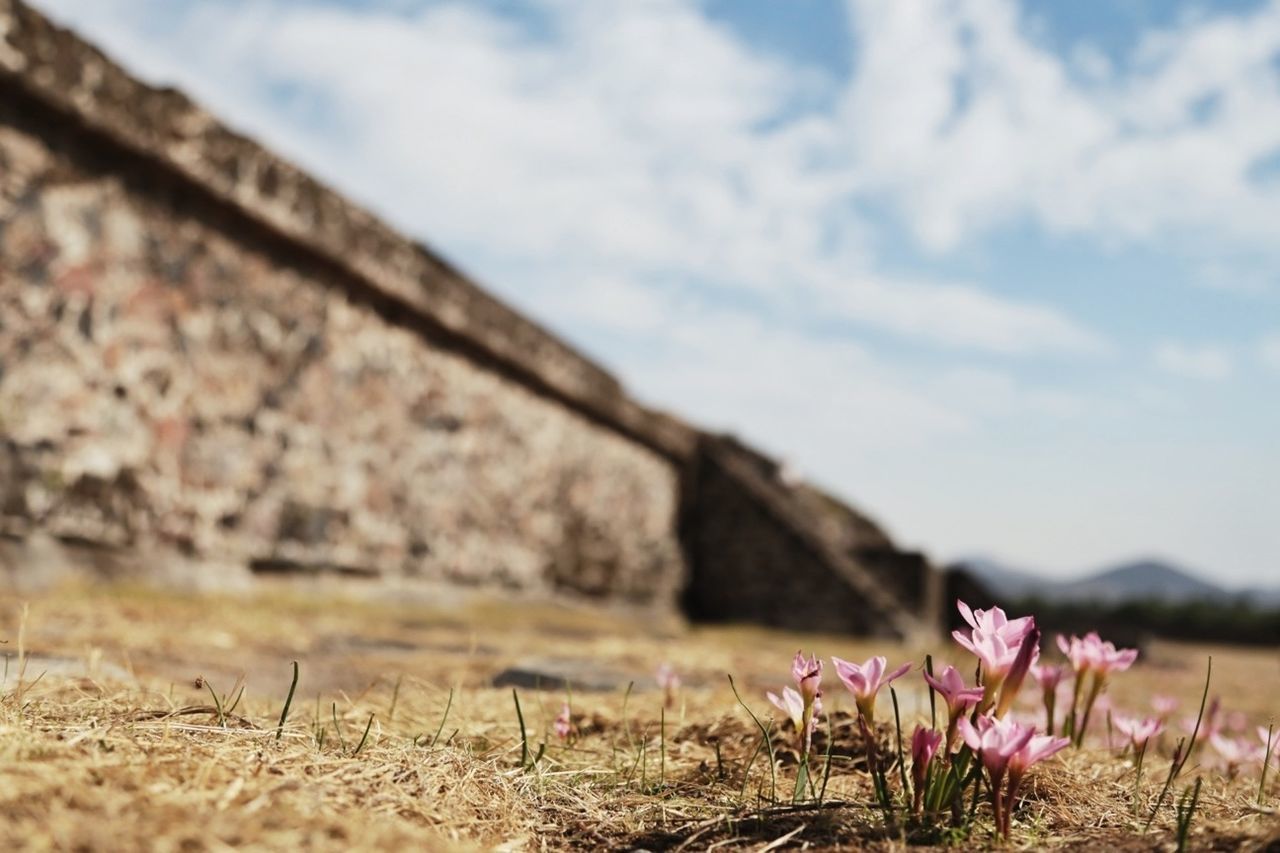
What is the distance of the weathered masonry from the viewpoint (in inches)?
155

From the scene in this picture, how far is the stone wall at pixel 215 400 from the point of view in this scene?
3.93 meters

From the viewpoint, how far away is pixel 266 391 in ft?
16.6

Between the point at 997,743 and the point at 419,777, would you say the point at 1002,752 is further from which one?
the point at 419,777

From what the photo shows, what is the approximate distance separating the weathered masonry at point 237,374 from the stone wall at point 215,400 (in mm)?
12

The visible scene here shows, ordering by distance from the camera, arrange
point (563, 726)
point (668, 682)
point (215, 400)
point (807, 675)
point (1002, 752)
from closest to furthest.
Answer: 1. point (1002, 752)
2. point (807, 675)
3. point (563, 726)
4. point (668, 682)
5. point (215, 400)

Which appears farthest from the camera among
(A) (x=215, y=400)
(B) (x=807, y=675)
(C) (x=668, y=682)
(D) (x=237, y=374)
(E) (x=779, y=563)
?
(E) (x=779, y=563)

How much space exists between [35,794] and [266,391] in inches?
166

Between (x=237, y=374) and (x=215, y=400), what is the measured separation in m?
0.20

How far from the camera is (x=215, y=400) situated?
475 centimetres

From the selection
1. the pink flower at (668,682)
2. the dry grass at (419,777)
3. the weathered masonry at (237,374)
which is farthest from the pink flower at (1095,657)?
the weathered masonry at (237,374)

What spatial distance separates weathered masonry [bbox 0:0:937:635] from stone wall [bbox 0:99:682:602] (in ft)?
0.04

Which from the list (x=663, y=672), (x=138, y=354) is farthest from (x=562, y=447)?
(x=663, y=672)

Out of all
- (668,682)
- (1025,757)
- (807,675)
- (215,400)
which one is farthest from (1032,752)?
(215,400)

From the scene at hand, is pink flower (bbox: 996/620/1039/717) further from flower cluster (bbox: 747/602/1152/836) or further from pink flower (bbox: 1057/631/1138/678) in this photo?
pink flower (bbox: 1057/631/1138/678)
